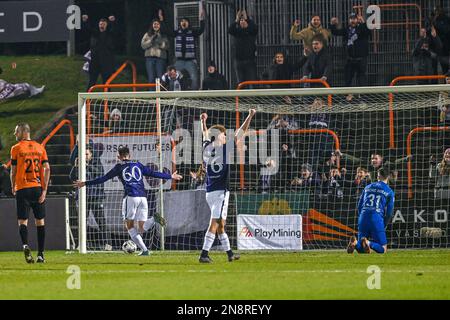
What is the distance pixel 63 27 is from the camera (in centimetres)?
3228

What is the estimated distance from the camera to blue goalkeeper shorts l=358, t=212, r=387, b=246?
20094mm

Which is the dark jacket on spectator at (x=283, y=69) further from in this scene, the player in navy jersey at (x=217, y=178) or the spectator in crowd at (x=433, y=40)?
the player in navy jersey at (x=217, y=178)

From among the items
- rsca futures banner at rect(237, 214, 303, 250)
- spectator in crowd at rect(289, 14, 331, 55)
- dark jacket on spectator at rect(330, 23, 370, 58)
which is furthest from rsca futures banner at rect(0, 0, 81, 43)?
rsca futures banner at rect(237, 214, 303, 250)

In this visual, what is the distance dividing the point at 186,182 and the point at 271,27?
23.1ft

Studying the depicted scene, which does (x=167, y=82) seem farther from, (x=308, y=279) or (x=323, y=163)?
(x=308, y=279)

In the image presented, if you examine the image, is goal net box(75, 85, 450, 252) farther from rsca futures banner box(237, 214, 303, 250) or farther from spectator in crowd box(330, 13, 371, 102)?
spectator in crowd box(330, 13, 371, 102)

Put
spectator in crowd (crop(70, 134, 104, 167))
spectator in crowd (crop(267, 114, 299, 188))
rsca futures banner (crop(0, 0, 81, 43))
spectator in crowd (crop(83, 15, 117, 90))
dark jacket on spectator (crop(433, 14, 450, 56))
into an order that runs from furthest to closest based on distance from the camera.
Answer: rsca futures banner (crop(0, 0, 81, 43))
spectator in crowd (crop(83, 15, 117, 90))
dark jacket on spectator (crop(433, 14, 450, 56))
spectator in crowd (crop(70, 134, 104, 167))
spectator in crowd (crop(267, 114, 299, 188))

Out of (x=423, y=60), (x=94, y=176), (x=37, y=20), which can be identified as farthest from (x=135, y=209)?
(x=37, y=20)

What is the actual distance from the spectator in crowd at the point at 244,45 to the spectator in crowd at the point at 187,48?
0.90 meters

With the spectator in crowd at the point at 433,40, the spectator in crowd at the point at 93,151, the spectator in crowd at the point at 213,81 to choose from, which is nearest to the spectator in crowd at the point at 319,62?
the spectator in crowd at the point at 213,81

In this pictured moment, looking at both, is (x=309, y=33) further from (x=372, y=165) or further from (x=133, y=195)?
(x=133, y=195)

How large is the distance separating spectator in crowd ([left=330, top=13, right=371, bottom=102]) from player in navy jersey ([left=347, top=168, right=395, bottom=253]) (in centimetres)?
702

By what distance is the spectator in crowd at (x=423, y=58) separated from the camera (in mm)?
27109

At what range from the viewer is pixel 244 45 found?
2778cm
